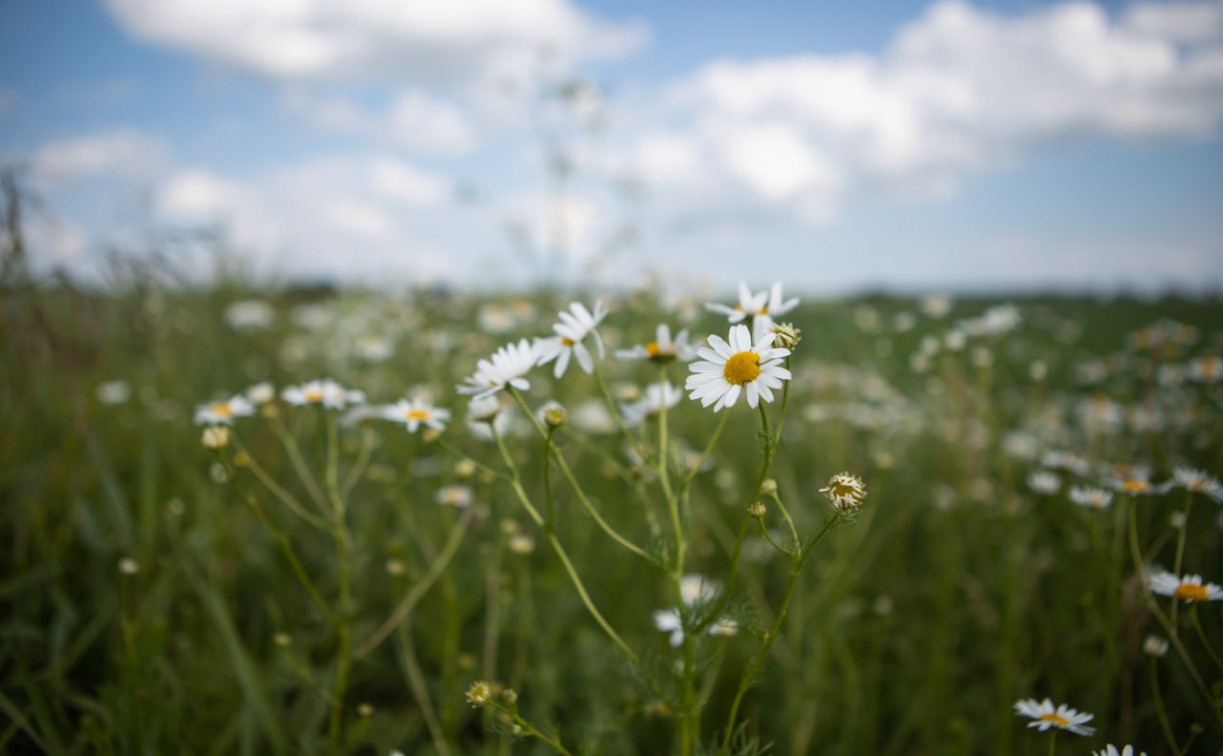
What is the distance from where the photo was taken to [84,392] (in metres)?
3.05

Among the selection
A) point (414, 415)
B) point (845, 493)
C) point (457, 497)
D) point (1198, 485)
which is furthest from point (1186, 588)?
point (457, 497)

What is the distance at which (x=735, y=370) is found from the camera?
91 centimetres

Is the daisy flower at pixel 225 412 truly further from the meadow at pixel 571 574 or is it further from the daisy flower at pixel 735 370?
the daisy flower at pixel 735 370

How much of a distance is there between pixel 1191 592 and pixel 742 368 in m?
0.85

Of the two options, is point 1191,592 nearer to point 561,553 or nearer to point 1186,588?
point 1186,588

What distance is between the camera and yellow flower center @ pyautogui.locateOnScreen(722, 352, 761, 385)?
2.92ft

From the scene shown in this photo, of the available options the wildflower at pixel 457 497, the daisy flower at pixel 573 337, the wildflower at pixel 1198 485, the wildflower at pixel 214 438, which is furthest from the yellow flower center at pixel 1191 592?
the wildflower at pixel 214 438

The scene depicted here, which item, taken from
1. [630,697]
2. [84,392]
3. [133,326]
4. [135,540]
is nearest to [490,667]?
[630,697]

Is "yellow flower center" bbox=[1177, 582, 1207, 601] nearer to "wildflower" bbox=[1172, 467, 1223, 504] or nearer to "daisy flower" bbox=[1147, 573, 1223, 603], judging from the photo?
"daisy flower" bbox=[1147, 573, 1223, 603]

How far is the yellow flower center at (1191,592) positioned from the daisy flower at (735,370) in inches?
31.3

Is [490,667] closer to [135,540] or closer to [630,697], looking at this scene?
[630,697]

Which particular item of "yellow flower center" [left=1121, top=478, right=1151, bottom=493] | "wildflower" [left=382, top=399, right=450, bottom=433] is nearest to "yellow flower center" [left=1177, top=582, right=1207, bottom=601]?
"yellow flower center" [left=1121, top=478, right=1151, bottom=493]

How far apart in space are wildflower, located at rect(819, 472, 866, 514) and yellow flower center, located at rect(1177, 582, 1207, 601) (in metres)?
0.68

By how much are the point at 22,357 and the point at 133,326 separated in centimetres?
29
